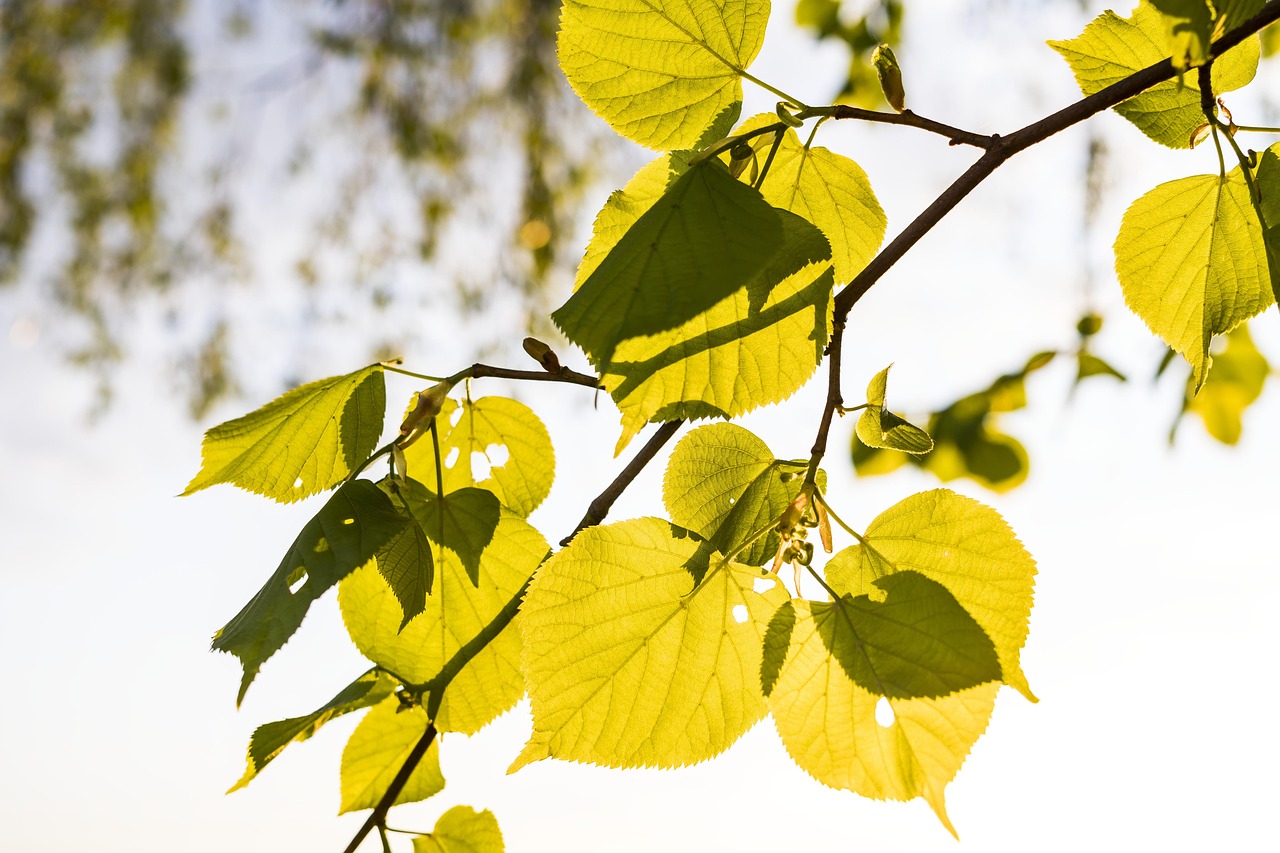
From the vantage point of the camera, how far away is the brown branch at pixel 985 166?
1.09 ft

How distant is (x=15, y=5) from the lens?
4195mm

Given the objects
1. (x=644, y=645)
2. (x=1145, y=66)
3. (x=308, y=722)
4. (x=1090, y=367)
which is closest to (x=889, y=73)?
(x=1145, y=66)

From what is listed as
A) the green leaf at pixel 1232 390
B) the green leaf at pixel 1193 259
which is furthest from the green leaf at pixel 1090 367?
the green leaf at pixel 1193 259

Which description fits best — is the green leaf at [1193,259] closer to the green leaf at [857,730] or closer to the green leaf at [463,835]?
the green leaf at [857,730]

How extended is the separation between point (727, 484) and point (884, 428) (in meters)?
0.07

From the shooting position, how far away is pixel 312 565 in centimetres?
34

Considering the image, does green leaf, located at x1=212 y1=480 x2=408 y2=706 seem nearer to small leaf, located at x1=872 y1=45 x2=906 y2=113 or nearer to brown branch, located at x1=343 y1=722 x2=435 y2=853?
brown branch, located at x1=343 y1=722 x2=435 y2=853

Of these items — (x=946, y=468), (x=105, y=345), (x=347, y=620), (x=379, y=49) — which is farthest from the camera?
(x=105, y=345)

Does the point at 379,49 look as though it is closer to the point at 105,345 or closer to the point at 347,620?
the point at 105,345

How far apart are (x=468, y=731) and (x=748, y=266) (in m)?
0.25

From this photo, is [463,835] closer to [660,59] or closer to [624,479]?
[624,479]

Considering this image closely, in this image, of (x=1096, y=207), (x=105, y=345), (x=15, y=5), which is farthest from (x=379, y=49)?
(x=1096, y=207)

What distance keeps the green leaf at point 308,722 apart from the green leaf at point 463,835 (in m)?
0.08

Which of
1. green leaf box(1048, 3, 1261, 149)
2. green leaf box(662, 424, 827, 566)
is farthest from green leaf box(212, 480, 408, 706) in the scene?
green leaf box(1048, 3, 1261, 149)
